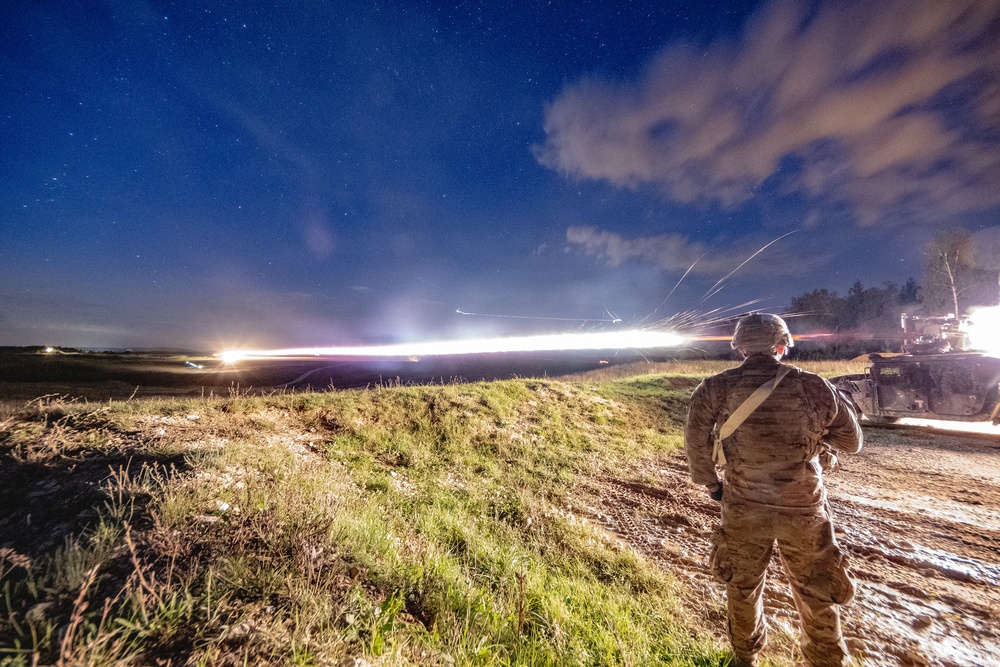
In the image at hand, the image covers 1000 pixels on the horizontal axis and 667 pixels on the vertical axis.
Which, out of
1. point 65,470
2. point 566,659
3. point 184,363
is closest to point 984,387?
point 566,659

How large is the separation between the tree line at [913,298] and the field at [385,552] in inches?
933

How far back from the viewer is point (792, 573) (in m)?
3.08

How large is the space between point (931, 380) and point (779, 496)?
1295cm

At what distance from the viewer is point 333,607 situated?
8.46ft

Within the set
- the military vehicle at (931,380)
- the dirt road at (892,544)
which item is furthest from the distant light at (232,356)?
the military vehicle at (931,380)

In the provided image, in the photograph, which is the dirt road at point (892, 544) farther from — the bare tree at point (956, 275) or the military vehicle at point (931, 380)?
the bare tree at point (956, 275)

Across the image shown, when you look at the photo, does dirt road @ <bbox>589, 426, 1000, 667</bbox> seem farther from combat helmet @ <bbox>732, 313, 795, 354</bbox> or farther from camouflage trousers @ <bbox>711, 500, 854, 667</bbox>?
combat helmet @ <bbox>732, 313, 795, 354</bbox>

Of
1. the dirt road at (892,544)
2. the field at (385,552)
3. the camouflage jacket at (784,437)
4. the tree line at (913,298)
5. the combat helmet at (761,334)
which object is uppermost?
the tree line at (913,298)

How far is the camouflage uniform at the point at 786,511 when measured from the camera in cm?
292

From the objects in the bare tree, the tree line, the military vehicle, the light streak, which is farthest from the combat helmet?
the bare tree

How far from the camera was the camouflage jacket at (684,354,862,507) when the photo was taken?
3082mm

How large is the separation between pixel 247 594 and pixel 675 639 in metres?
3.77

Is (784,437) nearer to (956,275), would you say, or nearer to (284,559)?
(284,559)

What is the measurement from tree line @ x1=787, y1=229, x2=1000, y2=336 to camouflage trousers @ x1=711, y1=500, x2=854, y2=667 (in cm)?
2645
